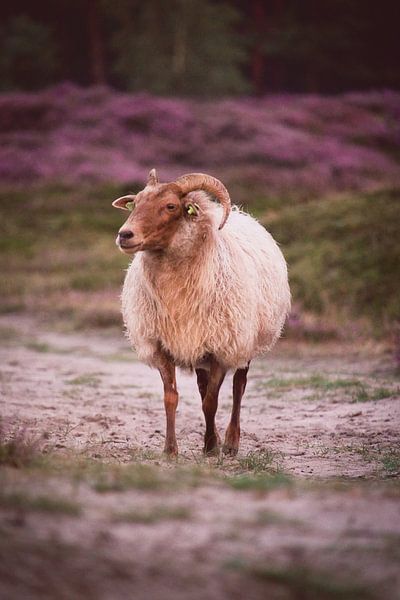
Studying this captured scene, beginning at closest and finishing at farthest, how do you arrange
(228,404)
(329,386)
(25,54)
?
1. (228,404)
2. (329,386)
3. (25,54)

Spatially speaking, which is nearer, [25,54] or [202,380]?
[202,380]

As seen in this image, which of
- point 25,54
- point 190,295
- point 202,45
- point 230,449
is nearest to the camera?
point 190,295

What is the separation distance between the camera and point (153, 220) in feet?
23.4

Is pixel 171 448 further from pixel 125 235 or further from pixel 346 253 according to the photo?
pixel 346 253

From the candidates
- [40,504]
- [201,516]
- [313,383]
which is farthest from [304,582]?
[313,383]

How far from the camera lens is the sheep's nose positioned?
688cm

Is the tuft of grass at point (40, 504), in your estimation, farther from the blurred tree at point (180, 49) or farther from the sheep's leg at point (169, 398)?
the blurred tree at point (180, 49)

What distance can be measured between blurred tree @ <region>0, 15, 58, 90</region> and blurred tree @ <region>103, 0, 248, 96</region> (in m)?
3.46

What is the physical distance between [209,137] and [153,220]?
23414mm

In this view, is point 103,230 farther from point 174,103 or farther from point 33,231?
point 174,103

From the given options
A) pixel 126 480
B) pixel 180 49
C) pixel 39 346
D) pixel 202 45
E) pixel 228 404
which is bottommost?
pixel 39 346

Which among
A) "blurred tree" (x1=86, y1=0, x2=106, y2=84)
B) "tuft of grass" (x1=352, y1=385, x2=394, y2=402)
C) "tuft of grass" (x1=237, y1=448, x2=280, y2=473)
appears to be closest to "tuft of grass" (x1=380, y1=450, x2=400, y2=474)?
"tuft of grass" (x1=237, y1=448, x2=280, y2=473)

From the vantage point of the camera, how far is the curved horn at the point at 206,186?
295 inches

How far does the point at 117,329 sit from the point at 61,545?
1267 cm
